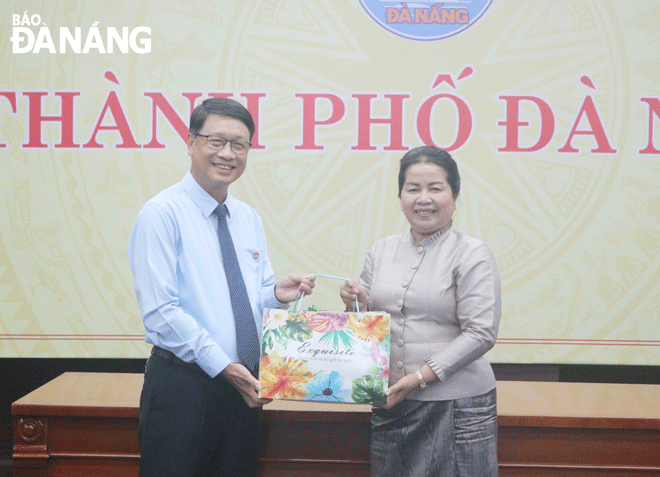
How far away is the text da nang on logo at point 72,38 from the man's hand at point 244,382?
1.64 meters

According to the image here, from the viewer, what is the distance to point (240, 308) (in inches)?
62.2

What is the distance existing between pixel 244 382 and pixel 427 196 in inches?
25.8

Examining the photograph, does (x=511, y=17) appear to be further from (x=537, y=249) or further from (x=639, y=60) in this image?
(x=537, y=249)

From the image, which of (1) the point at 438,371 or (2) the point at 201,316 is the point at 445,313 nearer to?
(1) the point at 438,371

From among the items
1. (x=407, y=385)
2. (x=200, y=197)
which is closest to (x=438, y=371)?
(x=407, y=385)

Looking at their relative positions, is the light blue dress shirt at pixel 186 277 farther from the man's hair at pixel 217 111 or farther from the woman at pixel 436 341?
the woman at pixel 436 341

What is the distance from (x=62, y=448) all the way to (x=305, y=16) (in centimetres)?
187

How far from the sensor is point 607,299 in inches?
102

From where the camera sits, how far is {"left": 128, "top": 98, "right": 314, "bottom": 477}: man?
1.48 meters

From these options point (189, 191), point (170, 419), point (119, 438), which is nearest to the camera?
point (170, 419)

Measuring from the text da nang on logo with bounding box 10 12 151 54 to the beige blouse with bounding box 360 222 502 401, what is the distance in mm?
1653

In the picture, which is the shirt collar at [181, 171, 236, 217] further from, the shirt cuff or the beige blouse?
the shirt cuff

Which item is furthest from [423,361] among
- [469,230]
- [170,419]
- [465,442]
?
[469,230]

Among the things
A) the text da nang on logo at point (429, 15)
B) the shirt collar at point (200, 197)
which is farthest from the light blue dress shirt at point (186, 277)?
the text da nang on logo at point (429, 15)
